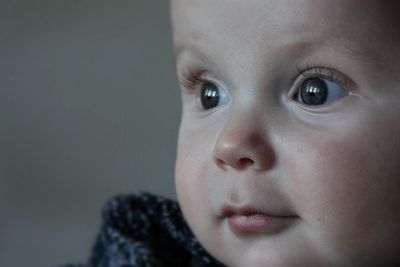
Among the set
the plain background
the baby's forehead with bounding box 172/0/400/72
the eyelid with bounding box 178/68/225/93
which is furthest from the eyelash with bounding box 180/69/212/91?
the plain background

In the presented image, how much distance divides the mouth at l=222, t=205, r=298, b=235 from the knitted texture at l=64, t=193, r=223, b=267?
6.9 inches

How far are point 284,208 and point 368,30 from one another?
0.59ft

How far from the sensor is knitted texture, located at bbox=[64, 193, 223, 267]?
102cm

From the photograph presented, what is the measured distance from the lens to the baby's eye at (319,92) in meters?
0.83

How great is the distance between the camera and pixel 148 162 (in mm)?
1497

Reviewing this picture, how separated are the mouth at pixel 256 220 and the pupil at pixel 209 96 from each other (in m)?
0.12

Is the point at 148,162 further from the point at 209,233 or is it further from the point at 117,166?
the point at 209,233

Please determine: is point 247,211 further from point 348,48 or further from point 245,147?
point 348,48

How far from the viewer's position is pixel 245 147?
0.82 metres

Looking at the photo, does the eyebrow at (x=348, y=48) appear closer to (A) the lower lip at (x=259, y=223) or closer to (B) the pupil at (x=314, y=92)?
(B) the pupil at (x=314, y=92)

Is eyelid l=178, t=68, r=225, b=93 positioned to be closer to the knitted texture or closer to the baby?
the baby

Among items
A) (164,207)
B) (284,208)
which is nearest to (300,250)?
(284,208)

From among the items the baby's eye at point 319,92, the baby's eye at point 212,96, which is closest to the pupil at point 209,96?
the baby's eye at point 212,96

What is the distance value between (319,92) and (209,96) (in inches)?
5.2
